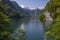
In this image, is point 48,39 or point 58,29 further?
point 48,39

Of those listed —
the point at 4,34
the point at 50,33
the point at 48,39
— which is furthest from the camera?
the point at 48,39

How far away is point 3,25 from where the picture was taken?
7969mm

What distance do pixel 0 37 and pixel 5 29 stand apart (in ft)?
1.45

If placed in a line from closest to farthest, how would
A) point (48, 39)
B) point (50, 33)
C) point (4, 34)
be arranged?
point (4, 34)
point (50, 33)
point (48, 39)

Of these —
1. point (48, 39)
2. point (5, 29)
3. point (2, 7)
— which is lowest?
point (48, 39)

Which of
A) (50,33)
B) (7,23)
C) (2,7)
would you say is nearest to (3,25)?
(7,23)

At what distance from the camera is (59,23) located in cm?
816

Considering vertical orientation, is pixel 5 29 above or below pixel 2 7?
below

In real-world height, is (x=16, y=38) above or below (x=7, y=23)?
below

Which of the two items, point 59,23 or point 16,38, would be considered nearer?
point 59,23

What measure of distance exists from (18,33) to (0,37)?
45.6 inches

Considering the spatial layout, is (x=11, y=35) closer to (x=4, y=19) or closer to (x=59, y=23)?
(x=4, y=19)

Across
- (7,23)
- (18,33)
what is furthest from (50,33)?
(7,23)

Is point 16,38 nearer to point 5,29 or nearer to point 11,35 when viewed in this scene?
point 11,35
